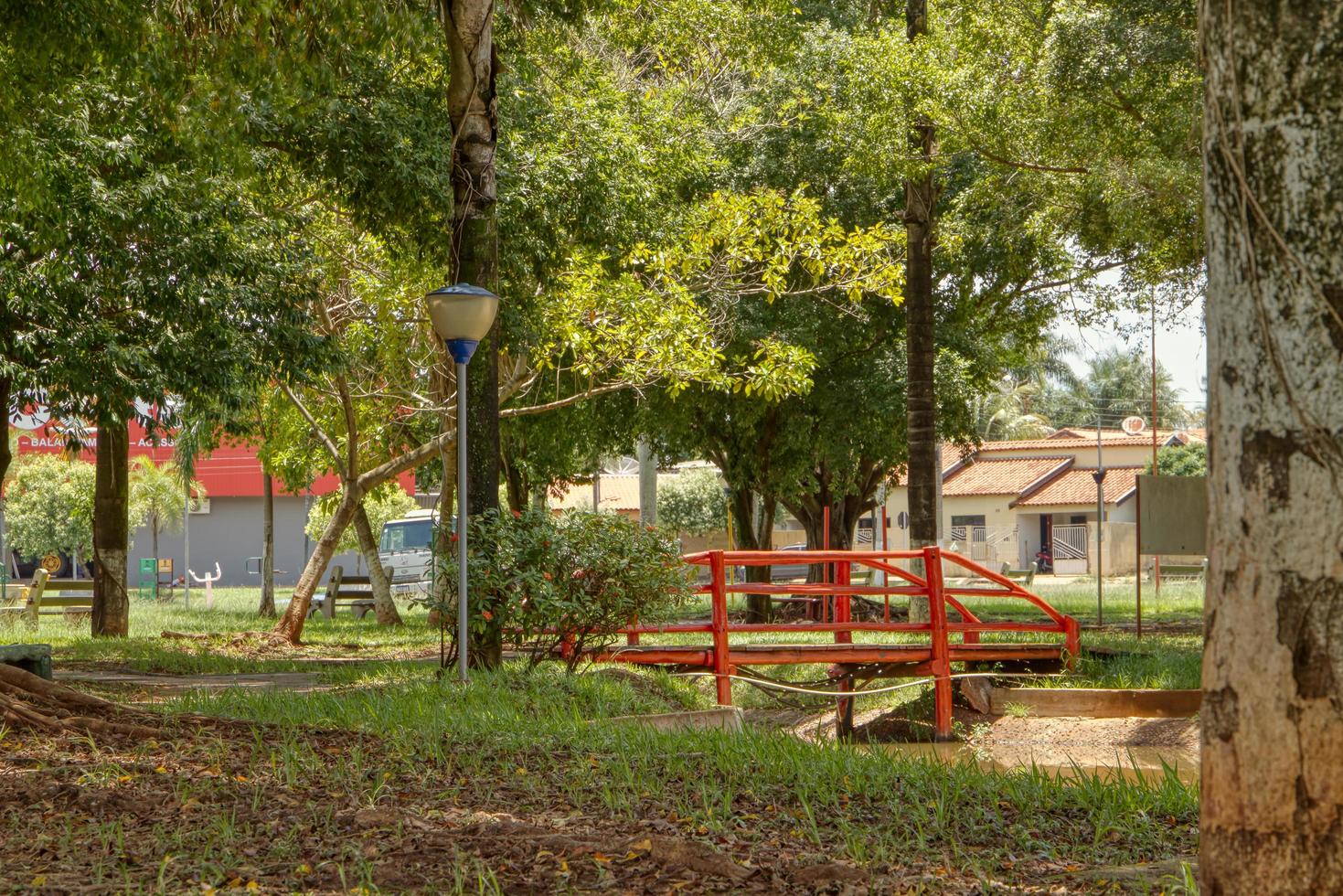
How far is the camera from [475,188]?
438 inches

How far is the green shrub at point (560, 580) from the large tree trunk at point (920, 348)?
6921 mm

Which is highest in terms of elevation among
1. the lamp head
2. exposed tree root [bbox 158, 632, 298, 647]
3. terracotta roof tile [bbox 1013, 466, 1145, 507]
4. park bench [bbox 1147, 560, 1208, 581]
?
the lamp head

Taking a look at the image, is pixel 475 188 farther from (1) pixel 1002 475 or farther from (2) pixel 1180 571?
(1) pixel 1002 475

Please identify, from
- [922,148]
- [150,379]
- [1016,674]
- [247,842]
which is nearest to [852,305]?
[922,148]

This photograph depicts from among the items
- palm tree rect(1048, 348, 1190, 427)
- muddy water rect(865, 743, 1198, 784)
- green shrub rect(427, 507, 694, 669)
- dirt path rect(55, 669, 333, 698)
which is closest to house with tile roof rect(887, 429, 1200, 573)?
palm tree rect(1048, 348, 1190, 427)

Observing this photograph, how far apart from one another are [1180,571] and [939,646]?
3934 cm

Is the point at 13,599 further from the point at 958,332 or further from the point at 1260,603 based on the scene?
the point at 1260,603

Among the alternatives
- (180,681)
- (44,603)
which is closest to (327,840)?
(180,681)

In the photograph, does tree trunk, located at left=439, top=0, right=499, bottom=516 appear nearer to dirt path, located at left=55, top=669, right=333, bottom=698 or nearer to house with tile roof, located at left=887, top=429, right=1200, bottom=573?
dirt path, located at left=55, top=669, right=333, bottom=698

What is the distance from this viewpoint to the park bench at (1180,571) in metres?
45.2

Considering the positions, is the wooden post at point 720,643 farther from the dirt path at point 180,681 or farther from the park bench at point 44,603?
the park bench at point 44,603

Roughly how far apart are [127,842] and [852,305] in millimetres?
18897

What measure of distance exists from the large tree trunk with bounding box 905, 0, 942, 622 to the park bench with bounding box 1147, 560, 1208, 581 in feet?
95.8

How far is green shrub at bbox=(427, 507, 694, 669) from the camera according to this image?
1062 centimetres
